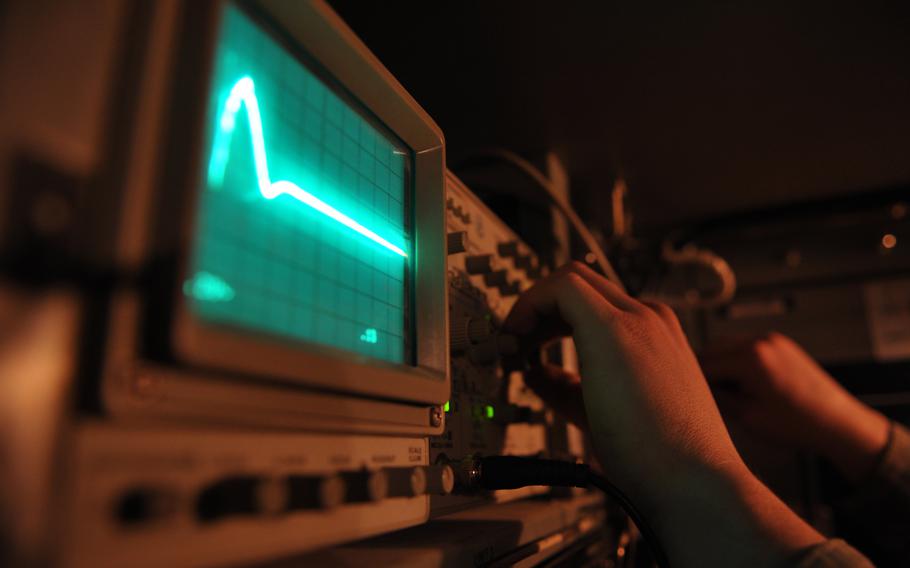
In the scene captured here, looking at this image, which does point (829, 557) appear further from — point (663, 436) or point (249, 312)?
point (249, 312)

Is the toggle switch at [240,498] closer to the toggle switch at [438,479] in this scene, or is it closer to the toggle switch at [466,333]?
the toggle switch at [438,479]

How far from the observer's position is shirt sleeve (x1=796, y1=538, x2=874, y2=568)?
512 mm

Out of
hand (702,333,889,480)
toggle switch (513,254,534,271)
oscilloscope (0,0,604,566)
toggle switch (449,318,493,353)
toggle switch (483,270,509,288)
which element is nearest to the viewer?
oscilloscope (0,0,604,566)

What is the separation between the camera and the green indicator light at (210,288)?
13.5 inches

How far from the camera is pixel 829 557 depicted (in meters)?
0.52

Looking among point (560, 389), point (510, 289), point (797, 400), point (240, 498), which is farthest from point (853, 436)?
point (240, 498)

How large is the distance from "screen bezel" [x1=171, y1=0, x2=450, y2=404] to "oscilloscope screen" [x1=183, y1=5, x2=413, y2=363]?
0.01 m

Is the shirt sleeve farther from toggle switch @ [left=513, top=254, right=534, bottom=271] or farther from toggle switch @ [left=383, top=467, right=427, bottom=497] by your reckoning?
toggle switch @ [left=513, top=254, right=534, bottom=271]

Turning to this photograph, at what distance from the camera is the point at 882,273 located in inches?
63.2

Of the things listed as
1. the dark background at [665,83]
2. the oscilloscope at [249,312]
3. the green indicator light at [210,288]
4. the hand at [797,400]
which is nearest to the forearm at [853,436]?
the hand at [797,400]

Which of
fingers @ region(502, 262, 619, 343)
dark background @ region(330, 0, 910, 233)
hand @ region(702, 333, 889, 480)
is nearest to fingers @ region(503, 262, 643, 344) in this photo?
fingers @ region(502, 262, 619, 343)

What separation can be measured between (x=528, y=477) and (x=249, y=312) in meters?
0.35

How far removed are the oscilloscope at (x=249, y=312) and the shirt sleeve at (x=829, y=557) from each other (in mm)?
264

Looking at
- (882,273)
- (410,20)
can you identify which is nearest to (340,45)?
(410,20)
